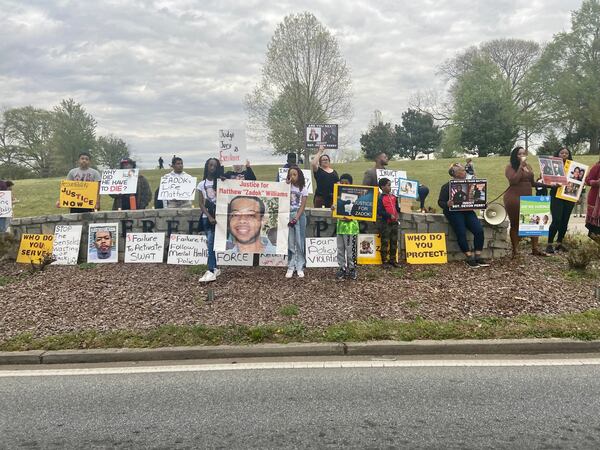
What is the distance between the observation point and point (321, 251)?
297 inches

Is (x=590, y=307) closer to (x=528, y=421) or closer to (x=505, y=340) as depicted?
(x=505, y=340)

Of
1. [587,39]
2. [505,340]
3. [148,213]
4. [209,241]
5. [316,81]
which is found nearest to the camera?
[505,340]

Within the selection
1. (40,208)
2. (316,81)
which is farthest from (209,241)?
(316,81)

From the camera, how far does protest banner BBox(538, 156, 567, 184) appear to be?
319 inches

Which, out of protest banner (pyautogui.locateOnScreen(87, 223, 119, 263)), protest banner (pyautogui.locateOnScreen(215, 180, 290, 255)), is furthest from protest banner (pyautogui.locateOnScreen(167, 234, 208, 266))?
protest banner (pyautogui.locateOnScreen(87, 223, 119, 263))

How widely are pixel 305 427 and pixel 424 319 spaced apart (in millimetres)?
2590

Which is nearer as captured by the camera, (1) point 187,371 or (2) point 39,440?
(2) point 39,440

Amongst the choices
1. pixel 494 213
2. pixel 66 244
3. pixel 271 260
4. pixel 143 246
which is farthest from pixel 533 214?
pixel 66 244

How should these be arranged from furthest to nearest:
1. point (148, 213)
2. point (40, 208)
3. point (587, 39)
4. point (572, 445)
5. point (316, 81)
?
point (587, 39) < point (316, 81) < point (40, 208) < point (148, 213) < point (572, 445)

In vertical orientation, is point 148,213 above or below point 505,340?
above

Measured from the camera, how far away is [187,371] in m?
4.46

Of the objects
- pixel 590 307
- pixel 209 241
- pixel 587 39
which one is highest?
pixel 587 39

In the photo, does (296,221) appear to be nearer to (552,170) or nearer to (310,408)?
(310,408)

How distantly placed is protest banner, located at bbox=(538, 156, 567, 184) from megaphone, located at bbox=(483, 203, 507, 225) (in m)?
1.14
